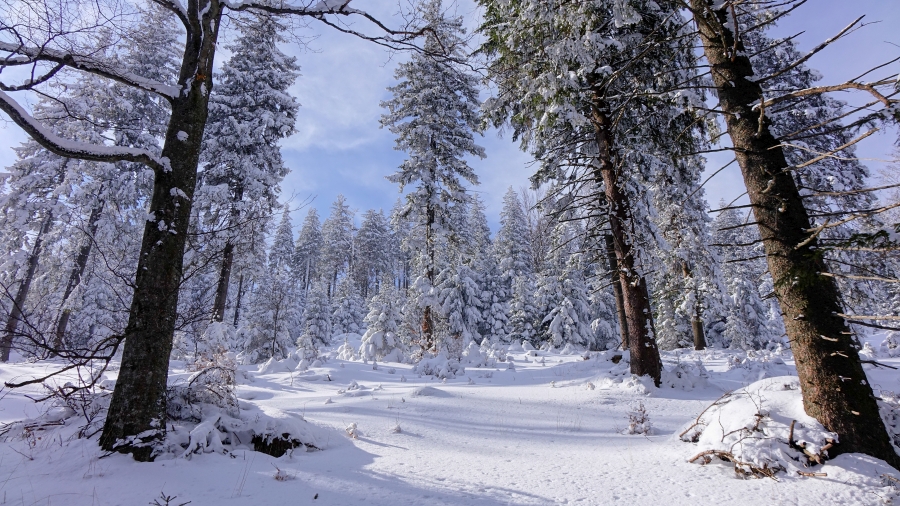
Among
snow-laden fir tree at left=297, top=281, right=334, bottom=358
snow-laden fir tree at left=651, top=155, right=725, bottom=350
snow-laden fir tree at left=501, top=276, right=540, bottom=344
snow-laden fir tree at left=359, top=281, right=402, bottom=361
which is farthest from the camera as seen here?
snow-laden fir tree at left=297, top=281, right=334, bottom=358

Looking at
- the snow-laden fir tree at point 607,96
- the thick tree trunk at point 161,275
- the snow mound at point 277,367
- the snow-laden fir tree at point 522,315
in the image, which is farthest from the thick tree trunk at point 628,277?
the snow-laden fir tree at point 522,315

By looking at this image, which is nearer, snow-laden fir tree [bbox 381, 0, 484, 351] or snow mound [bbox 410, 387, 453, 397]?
snow mound [bbox 410, 387, 453, 397]

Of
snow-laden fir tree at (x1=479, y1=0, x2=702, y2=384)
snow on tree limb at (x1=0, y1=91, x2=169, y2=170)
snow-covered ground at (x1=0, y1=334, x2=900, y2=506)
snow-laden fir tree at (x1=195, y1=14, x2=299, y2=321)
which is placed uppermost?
snow-laden fir tree at (x1=195, y1=14, x2=299, y2=321)

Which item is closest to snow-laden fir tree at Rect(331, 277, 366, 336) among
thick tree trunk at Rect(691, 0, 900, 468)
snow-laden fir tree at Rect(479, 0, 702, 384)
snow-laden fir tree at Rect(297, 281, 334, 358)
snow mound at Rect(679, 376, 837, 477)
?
snow-laden fir tree at Rect(297, 281, 334, 358)

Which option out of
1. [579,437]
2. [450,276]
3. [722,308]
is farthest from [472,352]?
[722,308]

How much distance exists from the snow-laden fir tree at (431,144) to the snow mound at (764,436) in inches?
437

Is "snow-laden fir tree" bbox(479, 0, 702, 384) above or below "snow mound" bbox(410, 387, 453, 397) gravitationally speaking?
above

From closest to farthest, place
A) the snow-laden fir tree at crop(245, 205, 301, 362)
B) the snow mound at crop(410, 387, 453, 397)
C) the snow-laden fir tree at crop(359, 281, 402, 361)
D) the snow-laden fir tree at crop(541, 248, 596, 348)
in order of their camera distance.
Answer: the snow mound at crop(410, 387, 453, 397)
the snow-laden fir tree at crop(359, 281, 402, 361)
the snow-laden fir tree at crop(245, 205, 301, 362)
the snow-laden fir tree at crop(541, 248, 596, 348)

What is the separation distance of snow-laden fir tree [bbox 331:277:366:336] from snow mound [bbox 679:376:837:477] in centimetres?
3760

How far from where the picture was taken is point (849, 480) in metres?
2.72

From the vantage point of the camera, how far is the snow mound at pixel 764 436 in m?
2.99

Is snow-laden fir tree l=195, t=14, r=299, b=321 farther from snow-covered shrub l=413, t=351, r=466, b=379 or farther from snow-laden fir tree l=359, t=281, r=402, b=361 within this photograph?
snow-covered shrub l=413, t=351, r=466, b=379

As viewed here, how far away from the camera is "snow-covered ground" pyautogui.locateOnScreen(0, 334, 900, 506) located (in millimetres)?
2637

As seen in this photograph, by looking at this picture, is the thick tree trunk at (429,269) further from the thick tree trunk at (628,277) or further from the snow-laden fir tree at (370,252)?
the snow-laden fir tree at (370,252)
